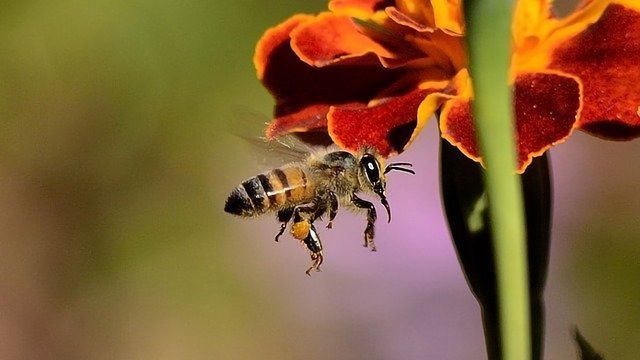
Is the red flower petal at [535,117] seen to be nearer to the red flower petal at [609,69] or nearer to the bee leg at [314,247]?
the red flower petal at [609,69]

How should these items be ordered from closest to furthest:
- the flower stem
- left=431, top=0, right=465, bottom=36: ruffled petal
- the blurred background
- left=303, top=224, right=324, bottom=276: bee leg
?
the flower stem < left=431, top=0, right=465, bottom=36: ruffled petal < left=303, top=224, right=324, bottom=276: bee leg < the blurred background

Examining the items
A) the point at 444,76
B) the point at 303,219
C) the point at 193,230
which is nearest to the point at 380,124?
the point at 444,76

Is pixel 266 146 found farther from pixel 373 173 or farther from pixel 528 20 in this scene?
pixel 528 20

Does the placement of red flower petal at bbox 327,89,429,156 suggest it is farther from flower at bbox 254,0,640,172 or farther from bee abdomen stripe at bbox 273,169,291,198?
bee abdomen stripe at bbox 273,169,291,198

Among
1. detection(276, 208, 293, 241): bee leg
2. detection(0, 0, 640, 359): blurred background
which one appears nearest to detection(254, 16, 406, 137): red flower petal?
detection(276, 208, 293, 241): bee leg

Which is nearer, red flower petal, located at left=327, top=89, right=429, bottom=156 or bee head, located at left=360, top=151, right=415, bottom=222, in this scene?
red flower petal, located at left=327, top=89, right=429, bottom=156

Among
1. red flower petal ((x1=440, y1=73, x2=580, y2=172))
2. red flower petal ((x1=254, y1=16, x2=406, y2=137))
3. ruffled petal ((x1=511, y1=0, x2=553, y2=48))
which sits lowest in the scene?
red flower petal ((x1=440, y1=73, x2=580, y2=172))

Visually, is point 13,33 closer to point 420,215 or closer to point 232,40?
point 232,40
